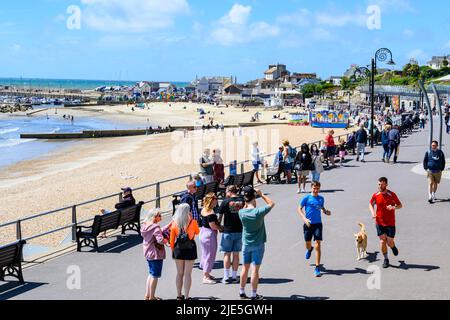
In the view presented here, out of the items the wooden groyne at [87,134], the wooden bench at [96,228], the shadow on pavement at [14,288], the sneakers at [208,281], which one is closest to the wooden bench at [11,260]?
the shadow on pavement at [14,288]

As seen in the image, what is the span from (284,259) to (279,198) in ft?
17.5

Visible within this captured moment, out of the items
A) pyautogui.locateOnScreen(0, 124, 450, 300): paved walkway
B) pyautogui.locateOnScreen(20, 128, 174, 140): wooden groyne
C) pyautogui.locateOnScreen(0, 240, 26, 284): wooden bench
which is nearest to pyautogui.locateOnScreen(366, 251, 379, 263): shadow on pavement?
pyautogui.locateOnScreen(0, 124, 450, 300): paved walkway

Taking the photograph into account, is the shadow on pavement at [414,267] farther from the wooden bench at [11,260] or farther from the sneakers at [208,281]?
the wooden bench at [11,260]

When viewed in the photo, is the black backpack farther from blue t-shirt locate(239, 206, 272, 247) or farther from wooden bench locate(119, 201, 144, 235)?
wooden bench locate(119, 201, 144, 235)

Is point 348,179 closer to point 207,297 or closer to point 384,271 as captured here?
point 384,271

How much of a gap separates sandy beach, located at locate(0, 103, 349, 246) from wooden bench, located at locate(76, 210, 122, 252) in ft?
9.24

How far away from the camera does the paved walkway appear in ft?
25.8

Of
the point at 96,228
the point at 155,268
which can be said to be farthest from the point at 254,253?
the point at 96,228

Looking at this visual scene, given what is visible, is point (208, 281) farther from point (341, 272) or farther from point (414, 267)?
point (414, 267)

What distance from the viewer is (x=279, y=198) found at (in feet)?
48.2

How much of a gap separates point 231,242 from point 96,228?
10.6ft

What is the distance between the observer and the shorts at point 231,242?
27.0ft

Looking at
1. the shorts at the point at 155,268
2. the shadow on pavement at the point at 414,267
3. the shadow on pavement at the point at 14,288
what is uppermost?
the shorts at the point at 155,268

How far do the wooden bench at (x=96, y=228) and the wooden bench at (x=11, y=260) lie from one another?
162cm
